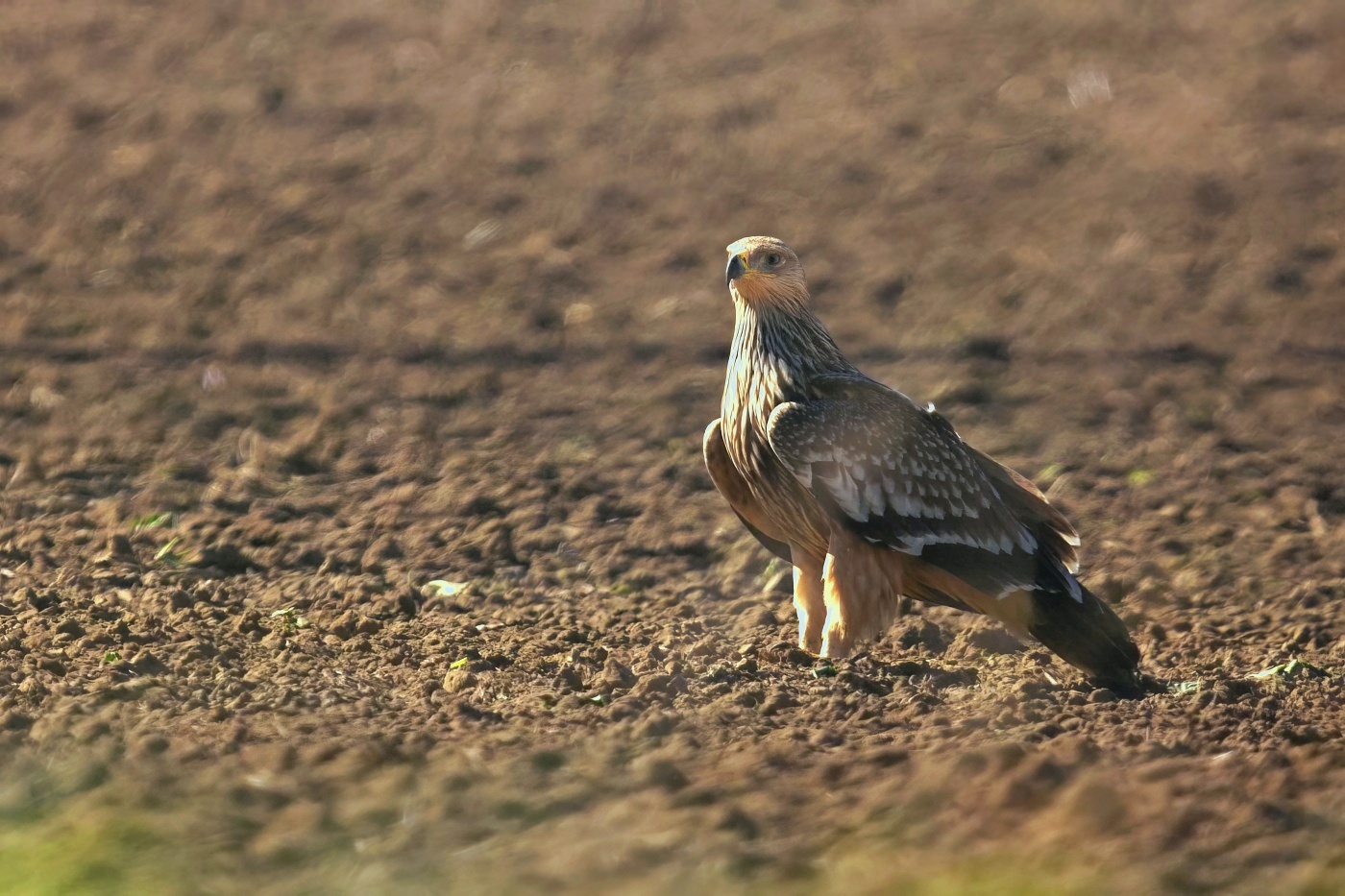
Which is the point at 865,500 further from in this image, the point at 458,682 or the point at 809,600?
the point at 458,682

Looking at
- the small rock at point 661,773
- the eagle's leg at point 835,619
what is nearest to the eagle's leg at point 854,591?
the eagle's leg at point 835,619

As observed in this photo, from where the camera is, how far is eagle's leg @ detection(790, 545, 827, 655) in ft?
22.2

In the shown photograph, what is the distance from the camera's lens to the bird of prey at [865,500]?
6.41 meters

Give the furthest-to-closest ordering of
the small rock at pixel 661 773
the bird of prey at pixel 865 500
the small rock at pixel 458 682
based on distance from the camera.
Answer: the bird of prey at pixel 865 500 < the small rock at pixel 458 682 < the small rock at pixel 661 773

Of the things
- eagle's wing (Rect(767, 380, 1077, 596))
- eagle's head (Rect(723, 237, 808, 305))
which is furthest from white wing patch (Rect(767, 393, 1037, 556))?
eagle's head (Rect(723, 237, 808, 305))

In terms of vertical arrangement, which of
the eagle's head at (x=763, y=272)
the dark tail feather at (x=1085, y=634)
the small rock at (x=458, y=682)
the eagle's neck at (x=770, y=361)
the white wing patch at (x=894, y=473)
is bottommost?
the dark tail feather at (x=1085, y=634)

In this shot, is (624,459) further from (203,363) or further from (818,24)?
(818,24)

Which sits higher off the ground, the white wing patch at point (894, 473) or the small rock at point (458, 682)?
the white wing patch at point (894, 473)

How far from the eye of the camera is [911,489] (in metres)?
6.61

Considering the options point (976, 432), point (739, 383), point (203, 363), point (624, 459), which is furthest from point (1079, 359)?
point (203, 363)

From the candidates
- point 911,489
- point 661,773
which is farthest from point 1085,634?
point 661,773

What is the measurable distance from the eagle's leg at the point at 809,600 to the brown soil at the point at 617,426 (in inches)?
8.7

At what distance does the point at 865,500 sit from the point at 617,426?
2.94 m

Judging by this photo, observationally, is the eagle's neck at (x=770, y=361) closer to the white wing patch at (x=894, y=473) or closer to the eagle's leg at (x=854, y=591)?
the white wing patch at (x=894, y=473)
